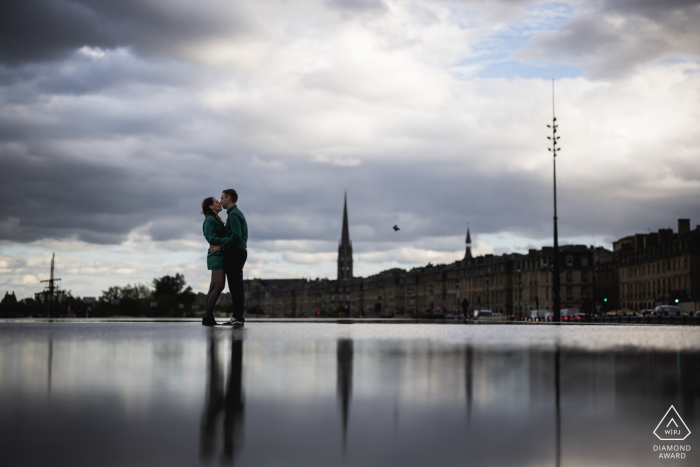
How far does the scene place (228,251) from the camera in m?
12.5

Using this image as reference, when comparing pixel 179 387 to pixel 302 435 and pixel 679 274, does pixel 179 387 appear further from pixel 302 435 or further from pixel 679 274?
pixel 679 274

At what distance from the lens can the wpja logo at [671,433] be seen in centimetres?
265

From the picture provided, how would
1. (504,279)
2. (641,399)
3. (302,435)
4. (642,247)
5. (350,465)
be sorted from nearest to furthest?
(350,465) → (302,435) → (641,399) → (642,247) → (504,279)

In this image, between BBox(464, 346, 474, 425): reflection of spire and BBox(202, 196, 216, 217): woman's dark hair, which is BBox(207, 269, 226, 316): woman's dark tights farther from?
BBox(464, 346, 474, 425): reflection of spire

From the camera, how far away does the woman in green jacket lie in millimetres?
12398

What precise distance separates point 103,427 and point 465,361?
3.34m

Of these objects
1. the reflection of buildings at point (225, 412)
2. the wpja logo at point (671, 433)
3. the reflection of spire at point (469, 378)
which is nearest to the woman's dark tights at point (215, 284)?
the reflection of spire at point (469, 378)

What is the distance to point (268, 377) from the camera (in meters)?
4.42

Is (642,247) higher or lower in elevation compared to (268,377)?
higher

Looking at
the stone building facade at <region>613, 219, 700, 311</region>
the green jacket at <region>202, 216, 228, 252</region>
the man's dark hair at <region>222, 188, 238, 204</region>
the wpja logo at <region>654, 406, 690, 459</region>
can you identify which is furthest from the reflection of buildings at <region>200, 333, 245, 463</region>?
the stone building facade at <region>613, 219, 700, 311</region>

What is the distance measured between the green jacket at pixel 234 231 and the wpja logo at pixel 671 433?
980 centimetres

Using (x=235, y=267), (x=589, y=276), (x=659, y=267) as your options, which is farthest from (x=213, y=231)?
(x=589, y=276)

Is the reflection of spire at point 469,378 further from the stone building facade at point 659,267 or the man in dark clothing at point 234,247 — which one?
the stone building facade at point 659,267

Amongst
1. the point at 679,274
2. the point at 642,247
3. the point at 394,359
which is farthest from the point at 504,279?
the point at 394,359
